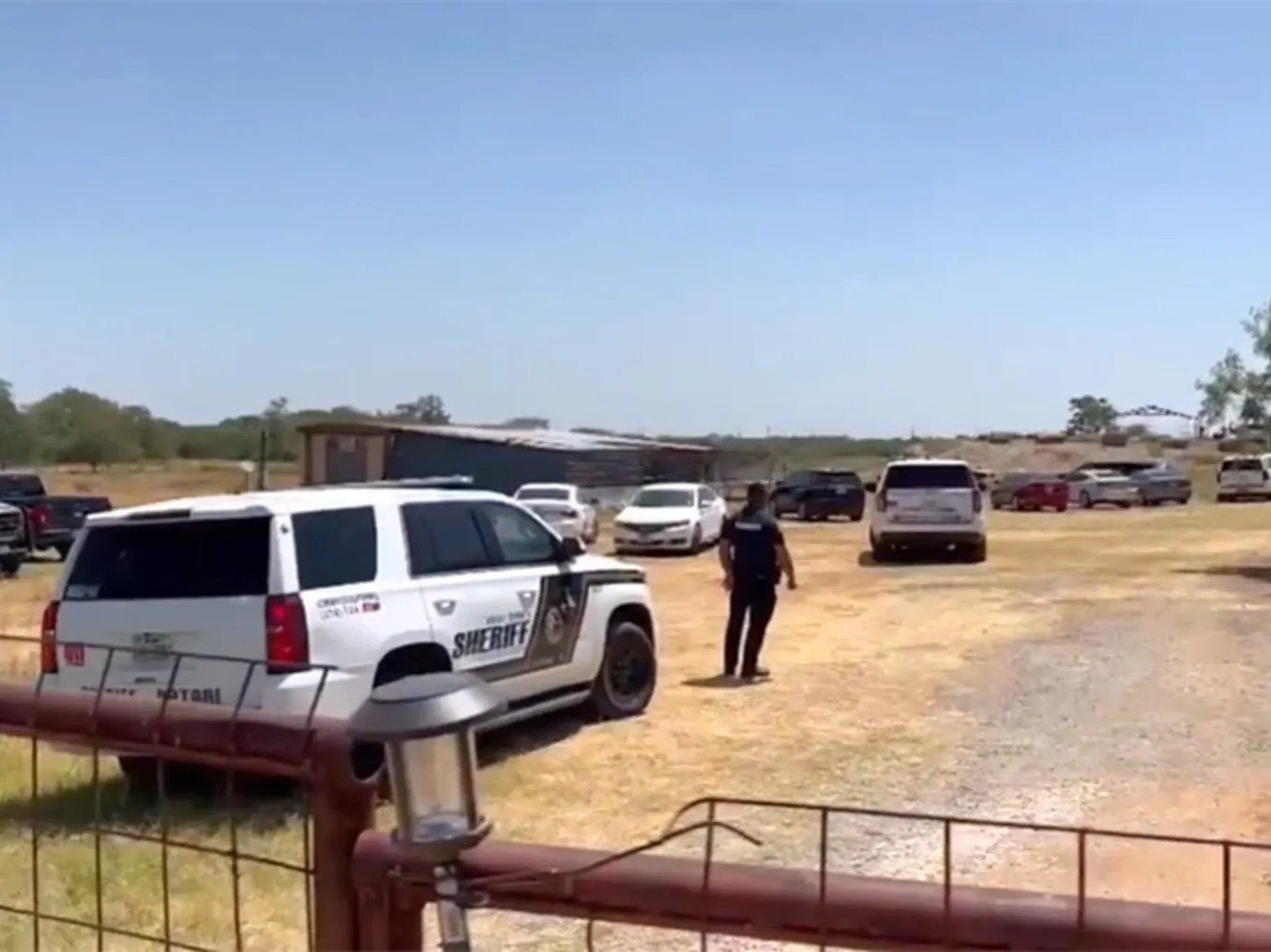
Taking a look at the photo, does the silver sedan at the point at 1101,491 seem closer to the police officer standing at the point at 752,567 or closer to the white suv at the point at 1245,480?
the white suv at the point at 1245,480

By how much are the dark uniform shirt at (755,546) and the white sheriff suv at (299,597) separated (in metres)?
3.58

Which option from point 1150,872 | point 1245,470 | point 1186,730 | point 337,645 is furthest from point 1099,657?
point 1245,470

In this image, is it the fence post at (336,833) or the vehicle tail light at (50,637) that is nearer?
the fence post at (336,833)

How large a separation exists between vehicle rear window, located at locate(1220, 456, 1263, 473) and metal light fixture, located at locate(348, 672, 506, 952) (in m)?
59.8

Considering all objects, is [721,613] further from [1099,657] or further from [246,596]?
[246,596]

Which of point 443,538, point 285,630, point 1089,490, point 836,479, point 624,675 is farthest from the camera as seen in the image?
point 1089,490

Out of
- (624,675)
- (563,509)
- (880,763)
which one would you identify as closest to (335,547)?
(624,675)

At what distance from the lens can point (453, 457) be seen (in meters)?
48.5

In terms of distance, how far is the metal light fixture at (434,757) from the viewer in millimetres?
2068

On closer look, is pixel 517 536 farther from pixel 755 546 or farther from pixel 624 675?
pixel 755 546

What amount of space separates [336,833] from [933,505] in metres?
27.1

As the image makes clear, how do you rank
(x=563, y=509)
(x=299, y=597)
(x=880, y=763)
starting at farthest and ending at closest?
(x=563, y=509)
(x=880, y=763)
(x=299, y=597)

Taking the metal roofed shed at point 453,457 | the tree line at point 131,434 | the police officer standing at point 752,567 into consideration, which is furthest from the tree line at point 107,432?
the police officer standing at point 752,567

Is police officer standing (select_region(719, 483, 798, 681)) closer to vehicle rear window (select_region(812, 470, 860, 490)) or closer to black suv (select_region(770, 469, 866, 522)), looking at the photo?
black suv (select_region(770, 469, 866, 522))
